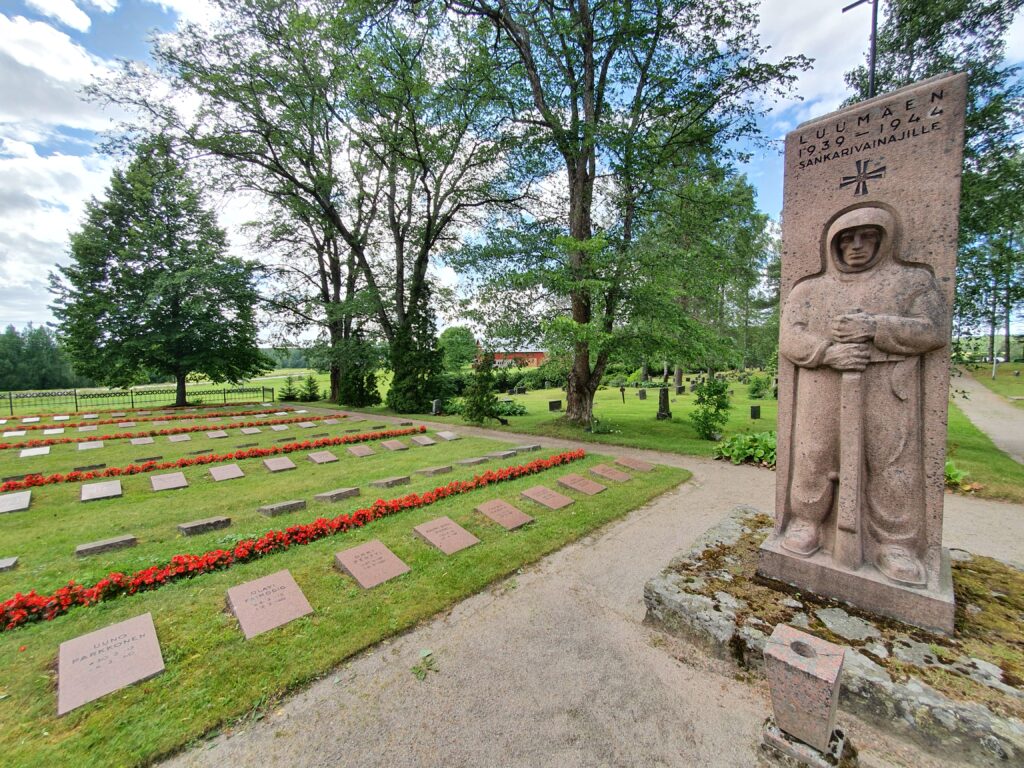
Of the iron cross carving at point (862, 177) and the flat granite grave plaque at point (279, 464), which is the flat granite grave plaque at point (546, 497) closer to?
the iron cross carving at point (862, 177)

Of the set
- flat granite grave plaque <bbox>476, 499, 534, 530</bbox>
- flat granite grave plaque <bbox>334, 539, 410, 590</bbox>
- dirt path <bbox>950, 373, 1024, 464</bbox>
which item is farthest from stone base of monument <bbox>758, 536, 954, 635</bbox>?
dirt path <bbox>950, 373, 1024, 464</bbox>

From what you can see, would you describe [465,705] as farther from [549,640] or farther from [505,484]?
[505,484]

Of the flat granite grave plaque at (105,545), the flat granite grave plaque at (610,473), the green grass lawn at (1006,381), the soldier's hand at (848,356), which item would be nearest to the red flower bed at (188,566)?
the flat granite grave plaque at (105,545)

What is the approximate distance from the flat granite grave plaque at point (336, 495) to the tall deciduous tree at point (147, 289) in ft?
62.3

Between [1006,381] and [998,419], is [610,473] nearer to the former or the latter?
[998,419]

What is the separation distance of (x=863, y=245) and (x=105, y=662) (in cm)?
616

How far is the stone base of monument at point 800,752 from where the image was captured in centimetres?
205

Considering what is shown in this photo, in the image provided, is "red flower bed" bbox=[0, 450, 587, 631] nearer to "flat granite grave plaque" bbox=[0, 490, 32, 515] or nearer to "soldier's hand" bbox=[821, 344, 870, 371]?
"flat granite grave plaque" bbox=[0, 490, 32, 515]

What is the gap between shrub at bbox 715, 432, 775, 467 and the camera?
866cm

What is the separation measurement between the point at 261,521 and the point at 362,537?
5.48 ft

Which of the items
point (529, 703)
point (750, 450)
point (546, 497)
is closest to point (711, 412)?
point (750, 450)

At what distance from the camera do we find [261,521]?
5367 mm

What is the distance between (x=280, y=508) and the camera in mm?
5652

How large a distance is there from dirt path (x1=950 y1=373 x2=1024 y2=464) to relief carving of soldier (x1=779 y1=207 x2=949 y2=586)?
11.2 m
